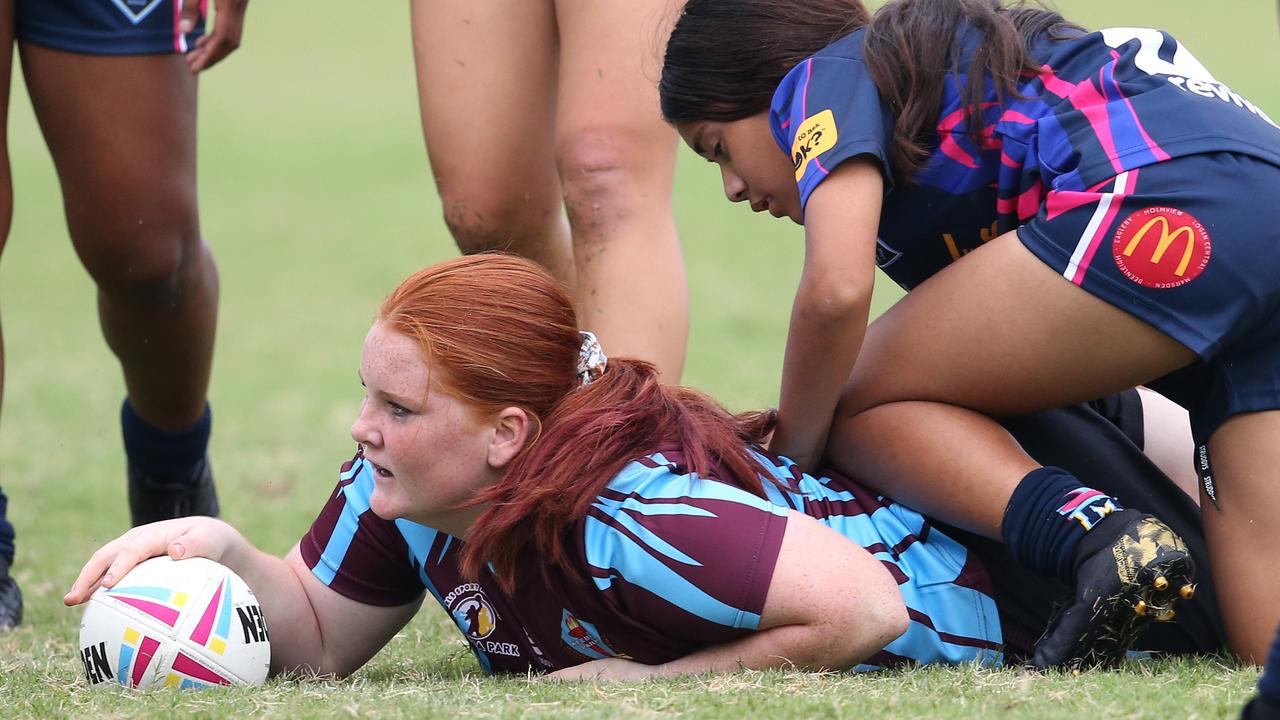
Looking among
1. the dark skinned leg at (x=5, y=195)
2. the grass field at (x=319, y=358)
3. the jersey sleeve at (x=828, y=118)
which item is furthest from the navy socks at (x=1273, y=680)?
the dark skinned leg at (x=5, y=195)

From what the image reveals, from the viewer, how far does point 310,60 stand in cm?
2245

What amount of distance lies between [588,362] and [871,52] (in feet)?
2.63

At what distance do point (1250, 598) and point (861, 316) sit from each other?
84 cm

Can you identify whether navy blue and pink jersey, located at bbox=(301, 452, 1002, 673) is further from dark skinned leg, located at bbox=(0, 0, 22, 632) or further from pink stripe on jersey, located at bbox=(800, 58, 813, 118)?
dark skinned leg, located at bbox=(0, 0, 22, 632)

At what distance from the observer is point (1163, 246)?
2.76m

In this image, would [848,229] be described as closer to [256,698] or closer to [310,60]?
[256,698]

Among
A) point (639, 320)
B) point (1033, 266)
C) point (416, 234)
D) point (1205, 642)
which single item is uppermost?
point (1033, 266)

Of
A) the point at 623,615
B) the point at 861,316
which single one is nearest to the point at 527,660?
the point at 623,615

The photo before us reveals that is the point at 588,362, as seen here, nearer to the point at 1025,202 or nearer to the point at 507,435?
the point at 507,435

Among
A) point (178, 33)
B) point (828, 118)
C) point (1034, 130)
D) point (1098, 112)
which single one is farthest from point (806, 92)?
point (178, 33)

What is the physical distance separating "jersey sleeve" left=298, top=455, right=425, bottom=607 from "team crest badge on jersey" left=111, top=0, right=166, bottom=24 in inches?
60.2

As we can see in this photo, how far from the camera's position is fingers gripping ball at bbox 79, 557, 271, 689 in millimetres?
2711

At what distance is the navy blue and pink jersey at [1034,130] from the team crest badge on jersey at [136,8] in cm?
176

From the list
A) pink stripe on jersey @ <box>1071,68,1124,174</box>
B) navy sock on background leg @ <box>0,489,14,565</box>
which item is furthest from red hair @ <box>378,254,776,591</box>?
navy sock on background leg @ <box>0,489,14,565</box>
